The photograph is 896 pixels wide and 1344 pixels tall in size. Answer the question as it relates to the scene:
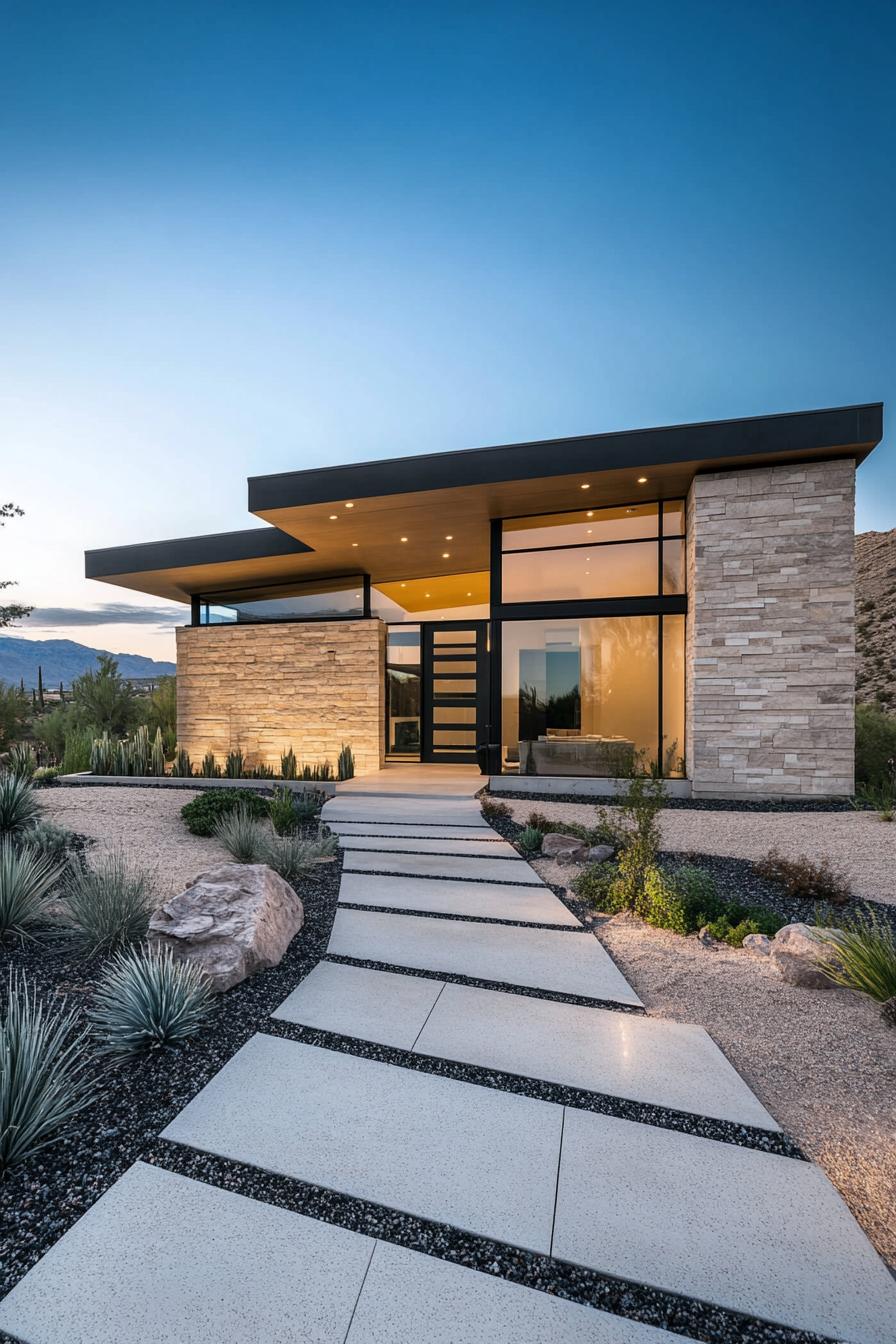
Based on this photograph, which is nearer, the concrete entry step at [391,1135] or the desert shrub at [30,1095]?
the concrete entry step at [391,1135]

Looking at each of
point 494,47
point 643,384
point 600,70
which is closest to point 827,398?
point 643,384

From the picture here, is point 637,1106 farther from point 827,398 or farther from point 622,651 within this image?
point 827,398

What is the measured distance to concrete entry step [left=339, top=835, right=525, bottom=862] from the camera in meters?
6.16

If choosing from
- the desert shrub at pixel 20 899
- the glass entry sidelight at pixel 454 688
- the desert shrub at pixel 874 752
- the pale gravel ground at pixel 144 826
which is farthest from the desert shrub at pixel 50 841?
the desert shrub at pixel 874 752

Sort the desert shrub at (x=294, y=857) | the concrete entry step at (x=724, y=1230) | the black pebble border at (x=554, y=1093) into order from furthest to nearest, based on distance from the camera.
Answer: the desert shrub at (x=294, y=857)
the black pebble border at (x=554, y=1093)
the concrete entry step at (x=724, y=1230)

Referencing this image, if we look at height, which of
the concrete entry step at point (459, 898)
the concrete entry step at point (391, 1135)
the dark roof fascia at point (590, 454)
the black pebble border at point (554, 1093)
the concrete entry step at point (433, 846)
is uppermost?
the dark roof fascia at point (590, 454)

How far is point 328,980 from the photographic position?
3.29 m

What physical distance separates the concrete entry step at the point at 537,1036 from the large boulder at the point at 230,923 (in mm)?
370

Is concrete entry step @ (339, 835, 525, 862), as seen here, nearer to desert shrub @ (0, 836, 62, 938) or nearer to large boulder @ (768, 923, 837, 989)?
large boulder @ (768, 923, 837, 989)

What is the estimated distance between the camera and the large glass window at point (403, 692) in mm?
13836

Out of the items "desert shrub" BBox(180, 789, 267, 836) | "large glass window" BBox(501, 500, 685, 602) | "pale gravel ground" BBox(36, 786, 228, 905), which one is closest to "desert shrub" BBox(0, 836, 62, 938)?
"pale gravel ground" BBox(36, 786, 228, 905)

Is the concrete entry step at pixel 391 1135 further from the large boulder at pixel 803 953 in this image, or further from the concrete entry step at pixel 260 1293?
the large boulder at pixel 803 953

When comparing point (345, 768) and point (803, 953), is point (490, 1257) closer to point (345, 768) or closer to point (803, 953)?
point (803, 953)

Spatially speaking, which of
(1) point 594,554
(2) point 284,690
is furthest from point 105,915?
(2) point 284,690
